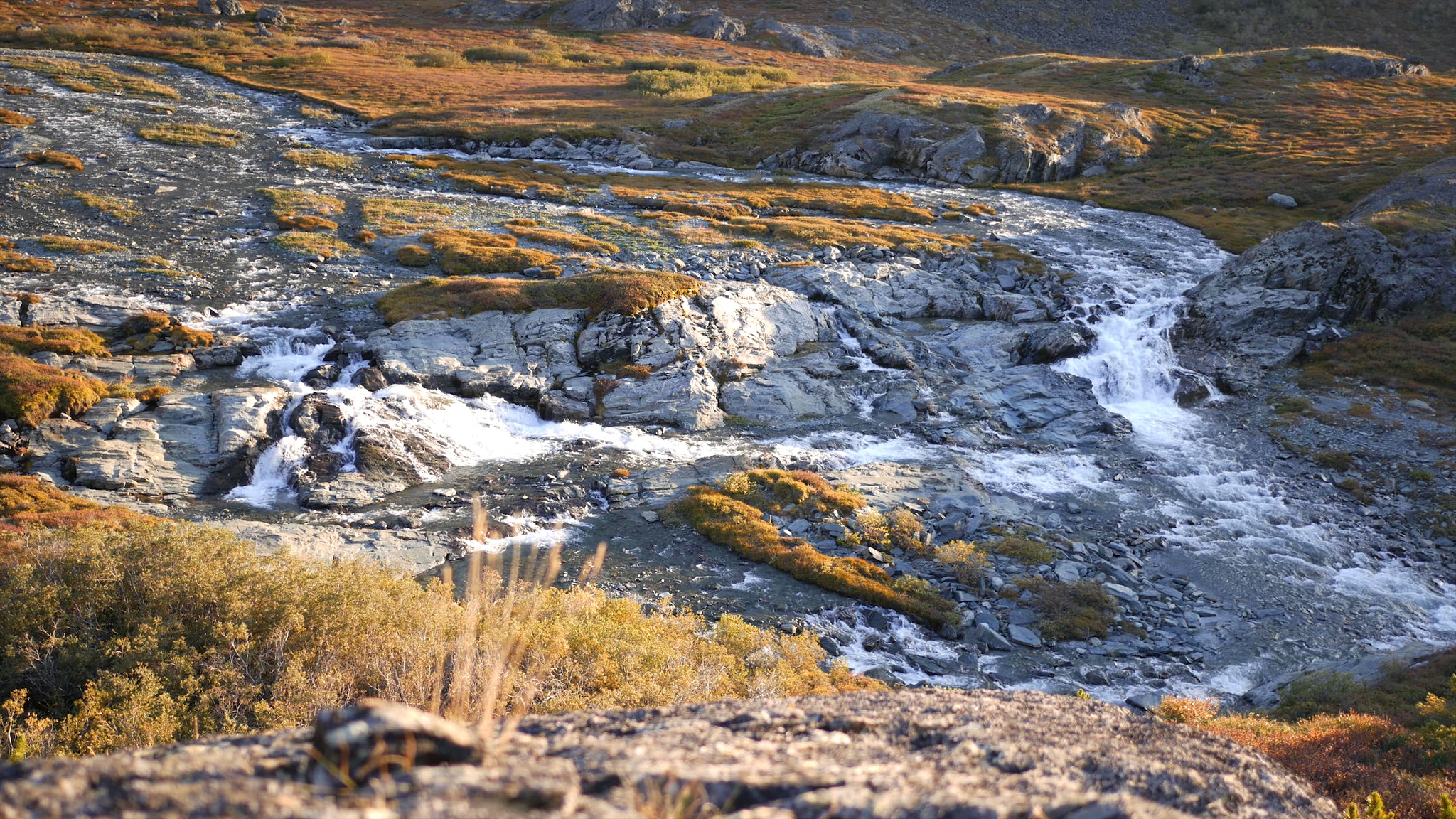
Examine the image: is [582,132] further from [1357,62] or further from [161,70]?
[1357,62]

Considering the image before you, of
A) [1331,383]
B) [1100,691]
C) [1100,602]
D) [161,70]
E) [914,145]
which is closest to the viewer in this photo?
[1100,691]

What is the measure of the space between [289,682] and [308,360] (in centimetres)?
2114

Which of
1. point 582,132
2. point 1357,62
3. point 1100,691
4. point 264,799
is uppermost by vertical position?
point 1357,62

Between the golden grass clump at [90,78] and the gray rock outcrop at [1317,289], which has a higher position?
the golden grass clump at [90,78]

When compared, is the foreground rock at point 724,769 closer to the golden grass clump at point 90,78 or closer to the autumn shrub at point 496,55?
the golden grass clump at point 90,78

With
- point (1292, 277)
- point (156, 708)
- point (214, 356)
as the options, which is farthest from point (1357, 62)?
point (156, 708)

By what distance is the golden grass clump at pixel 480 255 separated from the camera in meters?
39.6

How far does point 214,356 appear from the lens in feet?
94.5

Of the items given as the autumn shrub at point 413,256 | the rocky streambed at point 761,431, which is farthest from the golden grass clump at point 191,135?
the autumn shrub at point 413,256

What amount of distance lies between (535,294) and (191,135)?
126ft

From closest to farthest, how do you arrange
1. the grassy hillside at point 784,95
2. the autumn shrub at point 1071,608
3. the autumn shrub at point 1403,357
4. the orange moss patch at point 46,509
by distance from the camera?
the orange moss patch at point 46,509
the autumn shrub at point 1071,608
the autumn shrub at point 1403,357
the grassy hillside at point 784,95

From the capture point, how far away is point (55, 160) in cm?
4656

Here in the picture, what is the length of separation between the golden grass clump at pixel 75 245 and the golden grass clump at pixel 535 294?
42.4ft

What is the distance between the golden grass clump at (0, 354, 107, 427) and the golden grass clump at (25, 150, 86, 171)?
2783cm
